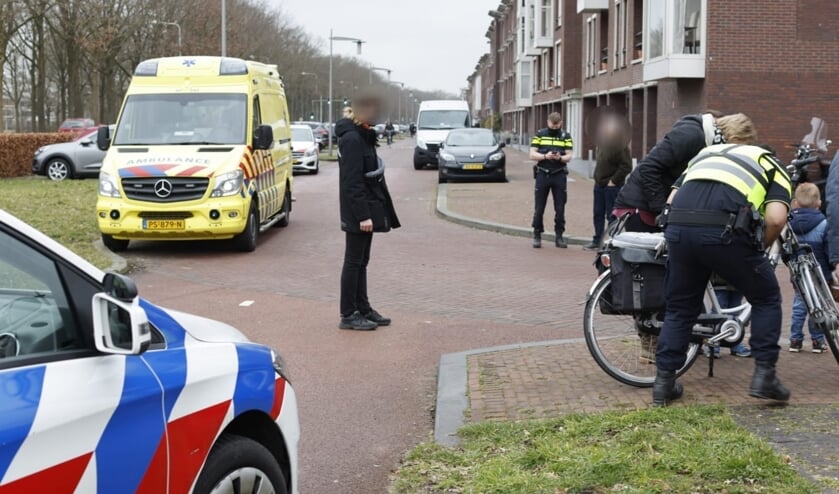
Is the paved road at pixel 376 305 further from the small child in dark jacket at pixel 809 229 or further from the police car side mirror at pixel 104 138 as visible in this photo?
the small child in dark jacket at pixel 809 229

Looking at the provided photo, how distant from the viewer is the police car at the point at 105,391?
2.54m

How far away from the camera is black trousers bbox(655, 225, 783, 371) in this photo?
5.43m

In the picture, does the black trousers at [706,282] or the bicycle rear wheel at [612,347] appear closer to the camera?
the black trousers at [706,282]

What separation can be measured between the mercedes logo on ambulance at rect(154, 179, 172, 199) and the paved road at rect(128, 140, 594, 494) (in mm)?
821

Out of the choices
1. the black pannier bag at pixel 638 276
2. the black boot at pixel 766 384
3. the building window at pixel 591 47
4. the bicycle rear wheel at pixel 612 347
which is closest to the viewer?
the black boot at pixel 766 384

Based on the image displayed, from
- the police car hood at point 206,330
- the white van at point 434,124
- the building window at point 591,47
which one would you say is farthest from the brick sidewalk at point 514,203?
the police car hood at point 206,330

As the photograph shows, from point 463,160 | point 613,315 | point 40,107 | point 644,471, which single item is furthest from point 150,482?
point 40,107

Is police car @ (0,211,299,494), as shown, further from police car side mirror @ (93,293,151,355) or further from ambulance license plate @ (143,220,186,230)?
ambulance license plate @ (143,220,186,230)

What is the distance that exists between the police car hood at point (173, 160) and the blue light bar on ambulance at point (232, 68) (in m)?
1.39

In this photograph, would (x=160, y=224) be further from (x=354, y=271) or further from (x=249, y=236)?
(x=354, y=271)

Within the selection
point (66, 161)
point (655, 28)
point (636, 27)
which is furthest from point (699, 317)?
point (636, 27)

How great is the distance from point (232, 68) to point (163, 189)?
2494 mm

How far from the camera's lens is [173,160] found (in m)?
12.9

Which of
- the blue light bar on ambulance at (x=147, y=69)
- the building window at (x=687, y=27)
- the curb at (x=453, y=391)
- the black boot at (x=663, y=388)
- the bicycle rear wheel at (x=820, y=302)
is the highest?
the building window at (x=687, y=27)
